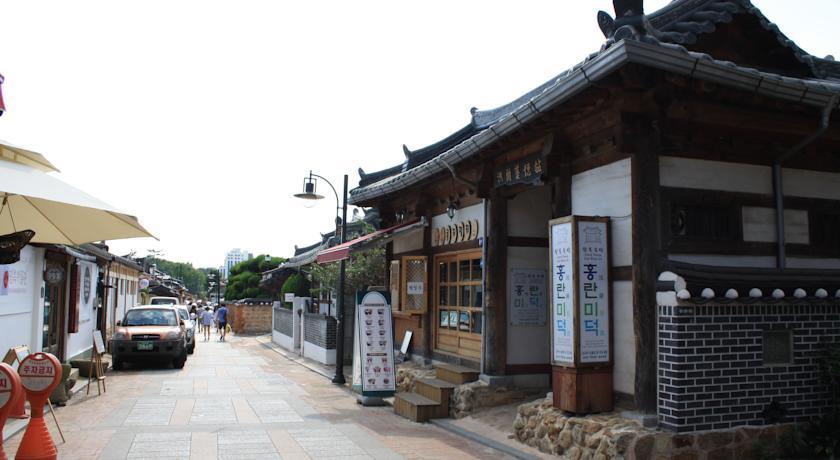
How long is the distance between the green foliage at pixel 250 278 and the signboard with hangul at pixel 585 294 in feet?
125

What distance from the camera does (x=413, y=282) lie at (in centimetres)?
1322

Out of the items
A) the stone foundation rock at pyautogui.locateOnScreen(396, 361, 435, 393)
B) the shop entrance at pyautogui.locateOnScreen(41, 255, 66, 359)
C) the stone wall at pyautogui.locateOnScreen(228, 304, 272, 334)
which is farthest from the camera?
the stone wall at pyautogui.locateOnScreen(228, 304, 272, 334)

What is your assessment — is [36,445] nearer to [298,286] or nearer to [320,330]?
[320,330]

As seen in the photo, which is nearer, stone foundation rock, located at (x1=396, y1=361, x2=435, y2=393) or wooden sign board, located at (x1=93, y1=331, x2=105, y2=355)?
stone foundation rock, located at (x1=396, y1=361, x2=435, y2=393)

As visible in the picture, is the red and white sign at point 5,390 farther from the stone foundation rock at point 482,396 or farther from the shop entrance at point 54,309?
the shop entrance at point 54,309

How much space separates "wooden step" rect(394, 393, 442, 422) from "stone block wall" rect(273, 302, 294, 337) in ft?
45.4

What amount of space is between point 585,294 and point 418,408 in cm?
395

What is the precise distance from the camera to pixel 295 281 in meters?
31.0

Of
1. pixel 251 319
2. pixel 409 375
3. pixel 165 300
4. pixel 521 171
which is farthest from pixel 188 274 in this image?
pixel 521 171

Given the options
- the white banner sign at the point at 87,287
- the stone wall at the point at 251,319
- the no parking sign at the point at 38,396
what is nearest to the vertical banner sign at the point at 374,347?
the no parking sign at the point at 38,396

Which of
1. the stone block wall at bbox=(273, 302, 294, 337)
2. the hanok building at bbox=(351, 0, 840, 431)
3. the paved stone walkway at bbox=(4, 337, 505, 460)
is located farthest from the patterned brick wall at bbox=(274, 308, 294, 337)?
the hanok building at bbox=(351, 0, 840, 431)

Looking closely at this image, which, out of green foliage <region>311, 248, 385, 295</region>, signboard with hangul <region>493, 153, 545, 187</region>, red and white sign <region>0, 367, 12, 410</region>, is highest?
signboard with hangul <region>493, 153, 545, 187</region>

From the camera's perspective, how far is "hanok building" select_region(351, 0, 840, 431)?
6.53 m

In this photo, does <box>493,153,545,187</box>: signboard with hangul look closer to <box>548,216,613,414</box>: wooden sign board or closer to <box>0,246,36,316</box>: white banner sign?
<box>548,216,613,414</box>: wooden sign board
